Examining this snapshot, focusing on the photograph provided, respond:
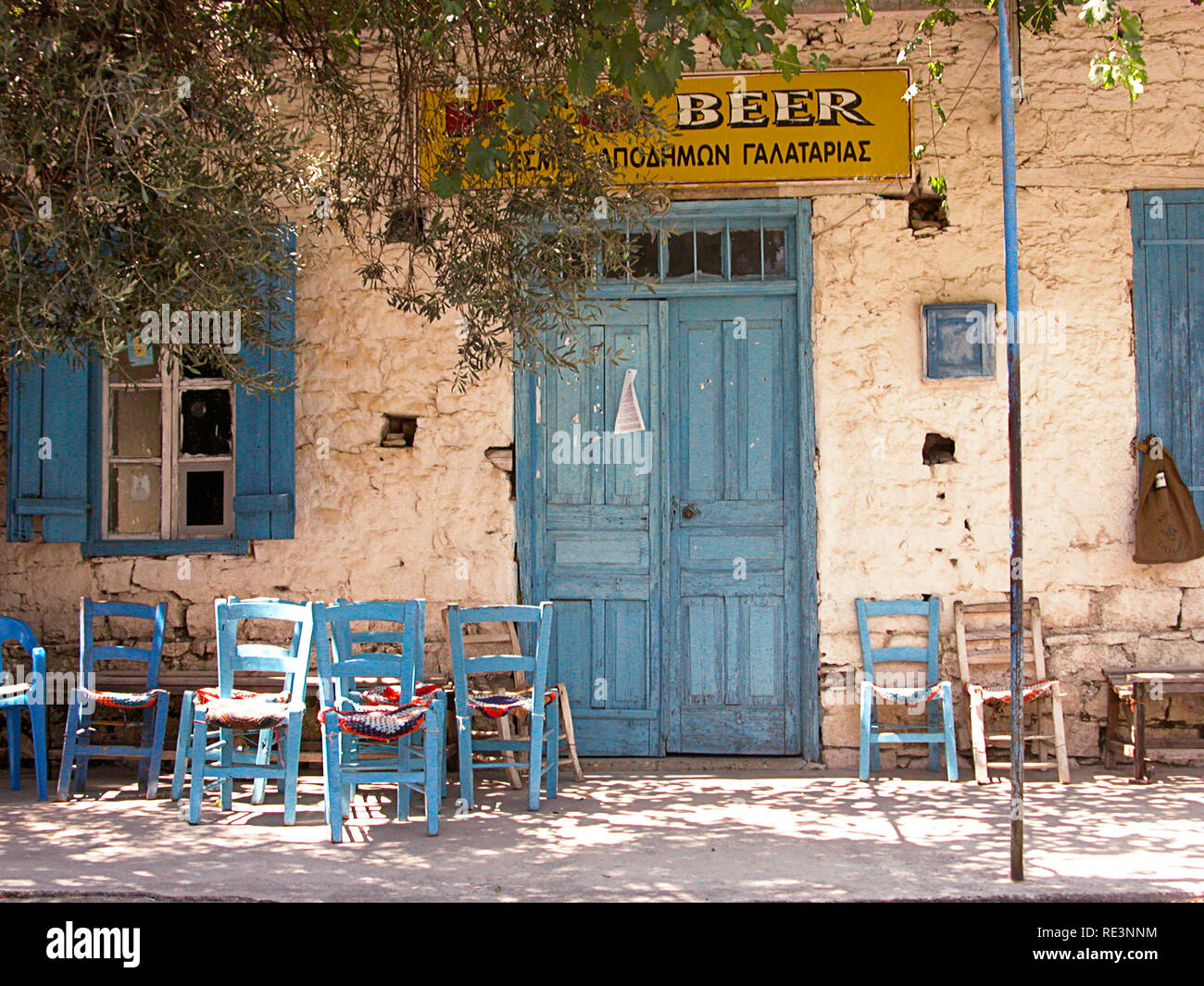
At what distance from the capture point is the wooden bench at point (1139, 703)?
5.74 metres

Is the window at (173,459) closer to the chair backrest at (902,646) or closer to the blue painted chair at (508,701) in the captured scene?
the blue painted chair at (508,701)

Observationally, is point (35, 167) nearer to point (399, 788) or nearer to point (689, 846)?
point (399, 788)

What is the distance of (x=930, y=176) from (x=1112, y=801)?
10.6ft

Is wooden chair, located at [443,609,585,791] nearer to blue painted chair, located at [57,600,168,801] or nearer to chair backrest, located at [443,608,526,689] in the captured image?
chair backrest, located at [443,608,526,689]

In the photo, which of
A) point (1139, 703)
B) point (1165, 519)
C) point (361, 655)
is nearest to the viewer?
point (361, 655)

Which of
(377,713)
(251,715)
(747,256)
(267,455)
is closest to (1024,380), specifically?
(747,256)

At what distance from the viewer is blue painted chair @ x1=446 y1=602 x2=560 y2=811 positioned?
536cm

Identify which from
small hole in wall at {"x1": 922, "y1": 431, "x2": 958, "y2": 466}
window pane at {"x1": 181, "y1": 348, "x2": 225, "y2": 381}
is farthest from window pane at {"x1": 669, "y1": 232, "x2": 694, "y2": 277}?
window pane at {"x1": 181, "y1": 348, "x2": 225, "y2": 381}

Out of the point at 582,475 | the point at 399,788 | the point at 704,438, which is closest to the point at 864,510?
the point at 704,438

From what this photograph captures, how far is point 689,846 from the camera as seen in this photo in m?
4.69

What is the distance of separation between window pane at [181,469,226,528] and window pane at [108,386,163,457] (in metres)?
0.26

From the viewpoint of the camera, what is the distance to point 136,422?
6613 mm

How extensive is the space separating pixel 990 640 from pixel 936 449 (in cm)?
103

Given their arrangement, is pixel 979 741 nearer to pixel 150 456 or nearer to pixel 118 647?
pixel 118 647
